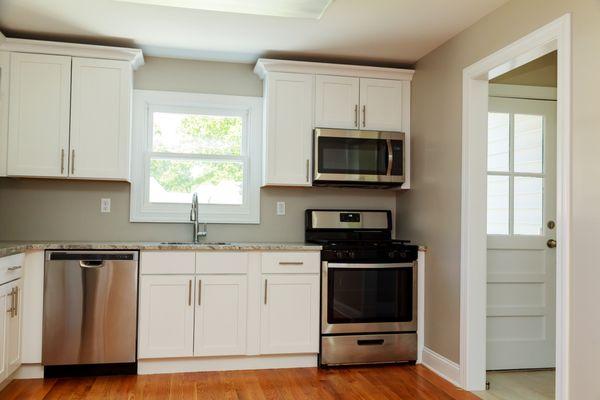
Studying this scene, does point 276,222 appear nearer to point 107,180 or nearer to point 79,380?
point 107,180

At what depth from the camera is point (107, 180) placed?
3789 millimetres

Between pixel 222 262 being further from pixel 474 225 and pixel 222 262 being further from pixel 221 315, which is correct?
pixel 474 225

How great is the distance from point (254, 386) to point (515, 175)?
2.31 meters

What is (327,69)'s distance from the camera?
3971mm

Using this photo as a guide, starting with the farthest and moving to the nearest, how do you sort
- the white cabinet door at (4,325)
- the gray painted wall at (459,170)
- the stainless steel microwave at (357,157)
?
the stainless steel microwave at (357,157) < the white cabinet door at (4,325) < the gray painted wall at (459,170)

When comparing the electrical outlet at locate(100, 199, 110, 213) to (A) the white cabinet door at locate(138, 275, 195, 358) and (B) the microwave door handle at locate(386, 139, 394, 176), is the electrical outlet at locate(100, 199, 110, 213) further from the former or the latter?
(B) the microwave door handle at locate(386, 139, 394, 176)

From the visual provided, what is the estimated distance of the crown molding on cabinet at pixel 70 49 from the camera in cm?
354

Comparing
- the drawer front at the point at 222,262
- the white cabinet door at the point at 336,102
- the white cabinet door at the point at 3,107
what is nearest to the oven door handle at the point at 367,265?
the drawer front at the point at 222,262

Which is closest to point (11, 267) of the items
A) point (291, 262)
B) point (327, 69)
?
point (291, 262)

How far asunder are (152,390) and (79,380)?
0.53m

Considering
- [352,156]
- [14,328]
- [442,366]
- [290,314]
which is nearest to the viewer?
[14,328]

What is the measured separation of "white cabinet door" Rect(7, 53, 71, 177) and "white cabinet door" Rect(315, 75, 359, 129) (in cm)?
179

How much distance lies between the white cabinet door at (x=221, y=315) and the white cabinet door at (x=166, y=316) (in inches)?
2.3

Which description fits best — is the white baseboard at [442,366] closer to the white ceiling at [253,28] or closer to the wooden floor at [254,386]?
the wooden floor at [254,386]
